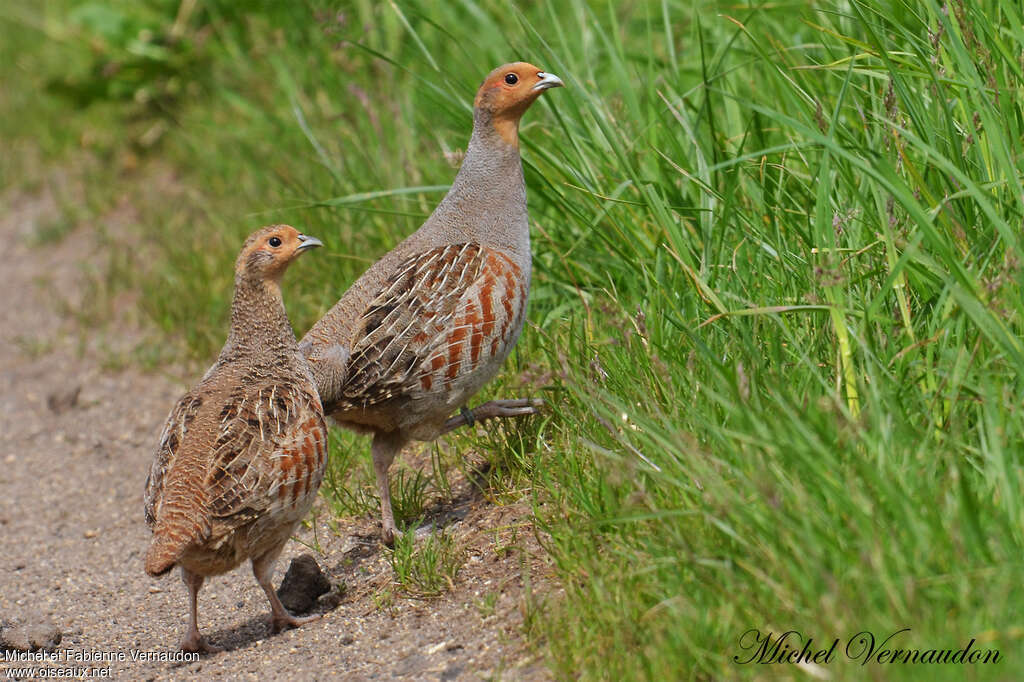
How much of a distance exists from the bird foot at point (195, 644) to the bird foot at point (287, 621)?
0.79 ft

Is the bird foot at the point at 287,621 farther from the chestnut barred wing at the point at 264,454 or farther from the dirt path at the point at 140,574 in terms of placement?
the chestnut barred wing at the point at 264,454

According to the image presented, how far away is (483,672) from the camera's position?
11.6ft

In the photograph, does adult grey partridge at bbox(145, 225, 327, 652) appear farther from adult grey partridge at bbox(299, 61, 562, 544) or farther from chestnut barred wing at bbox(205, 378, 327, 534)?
adult grey partridge at bbox(299, 61, 562, 544)

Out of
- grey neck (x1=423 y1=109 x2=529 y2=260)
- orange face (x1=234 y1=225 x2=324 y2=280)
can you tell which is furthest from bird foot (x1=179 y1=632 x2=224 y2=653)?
grey neck (x1=423 y1=109 x2=529 y2=260)

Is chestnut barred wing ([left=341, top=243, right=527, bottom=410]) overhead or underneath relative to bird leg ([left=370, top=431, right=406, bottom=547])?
overhead

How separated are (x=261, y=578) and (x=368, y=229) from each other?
2.44 meters

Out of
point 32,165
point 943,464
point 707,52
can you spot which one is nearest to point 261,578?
point 943,464

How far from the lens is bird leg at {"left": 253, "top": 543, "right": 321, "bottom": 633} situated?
4.27 metres

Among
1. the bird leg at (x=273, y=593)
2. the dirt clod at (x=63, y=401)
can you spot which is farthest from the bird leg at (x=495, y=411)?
the dirt clod at (x=63, y=401)

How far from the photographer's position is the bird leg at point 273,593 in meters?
4.27

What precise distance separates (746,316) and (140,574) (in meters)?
2.71

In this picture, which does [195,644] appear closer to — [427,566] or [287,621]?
[287,621]

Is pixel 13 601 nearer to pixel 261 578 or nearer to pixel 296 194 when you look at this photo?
pixel 261 578

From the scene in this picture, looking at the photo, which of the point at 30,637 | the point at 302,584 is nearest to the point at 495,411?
the point at 302,584
